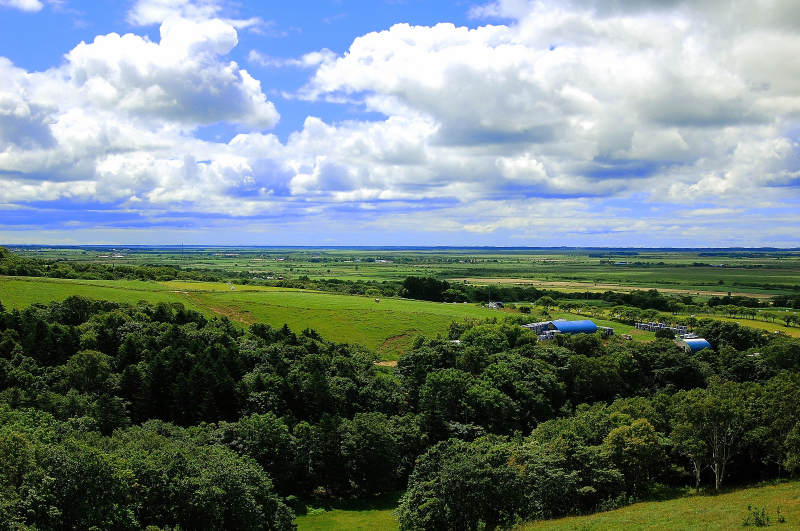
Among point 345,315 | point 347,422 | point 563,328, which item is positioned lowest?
point 347,422

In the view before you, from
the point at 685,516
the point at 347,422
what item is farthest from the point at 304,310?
the point at 685,516

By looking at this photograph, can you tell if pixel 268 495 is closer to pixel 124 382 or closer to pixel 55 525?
pixel 55 525

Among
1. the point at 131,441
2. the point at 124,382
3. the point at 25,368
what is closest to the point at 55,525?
the point at 131,441

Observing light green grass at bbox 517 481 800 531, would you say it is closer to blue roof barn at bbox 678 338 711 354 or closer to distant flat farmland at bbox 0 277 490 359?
blue roof barn at bbox 678 338 711 354

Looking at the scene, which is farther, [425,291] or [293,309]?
[425,291]

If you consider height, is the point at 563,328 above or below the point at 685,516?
above

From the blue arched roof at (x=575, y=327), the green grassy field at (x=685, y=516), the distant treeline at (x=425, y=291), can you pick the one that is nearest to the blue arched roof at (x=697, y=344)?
the blue arched roof at (x=575, y=327)

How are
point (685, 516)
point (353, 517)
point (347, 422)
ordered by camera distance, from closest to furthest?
point (685, 516) < point (353, 517) < point (347, 422)

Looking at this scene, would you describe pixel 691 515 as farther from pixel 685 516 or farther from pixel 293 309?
pixel 293 309
